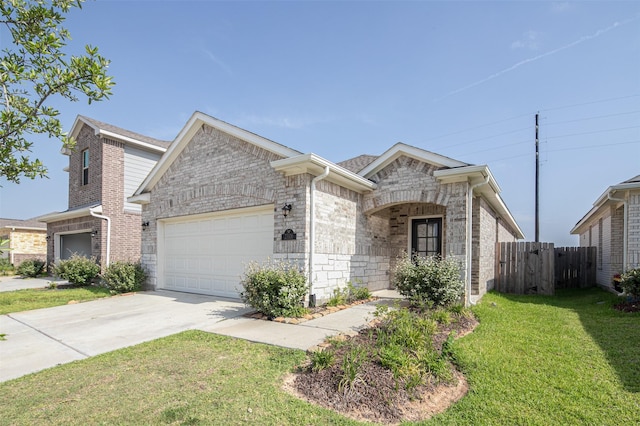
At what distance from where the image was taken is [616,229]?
35.4ft

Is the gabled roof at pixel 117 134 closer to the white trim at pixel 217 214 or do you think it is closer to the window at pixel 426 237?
the white trim at pixel 217 214

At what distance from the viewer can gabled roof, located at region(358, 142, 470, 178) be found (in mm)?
8266

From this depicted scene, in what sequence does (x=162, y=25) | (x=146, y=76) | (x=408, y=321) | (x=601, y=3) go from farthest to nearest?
(x=146, y=76), (x=162, y=25), (x=601, y=3), (x=408, y=321)

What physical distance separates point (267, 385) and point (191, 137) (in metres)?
8.63

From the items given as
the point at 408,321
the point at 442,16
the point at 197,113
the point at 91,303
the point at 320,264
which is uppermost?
the point at 442,16

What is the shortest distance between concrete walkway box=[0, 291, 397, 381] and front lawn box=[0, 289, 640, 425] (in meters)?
0.47

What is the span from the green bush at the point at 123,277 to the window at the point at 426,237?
9.23 metres

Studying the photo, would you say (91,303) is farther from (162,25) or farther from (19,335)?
(162,25)

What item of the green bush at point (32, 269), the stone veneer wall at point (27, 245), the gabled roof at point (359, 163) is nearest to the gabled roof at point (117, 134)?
the green bush at point (32, 269)

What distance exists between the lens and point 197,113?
32.8ft

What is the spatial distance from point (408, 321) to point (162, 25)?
26.4 ft

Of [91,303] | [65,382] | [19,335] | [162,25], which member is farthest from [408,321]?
[91,303]

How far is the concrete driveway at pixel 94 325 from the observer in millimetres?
5013

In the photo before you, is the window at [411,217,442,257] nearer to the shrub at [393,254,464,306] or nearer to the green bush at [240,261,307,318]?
the shrub at [393,254,464,306]
